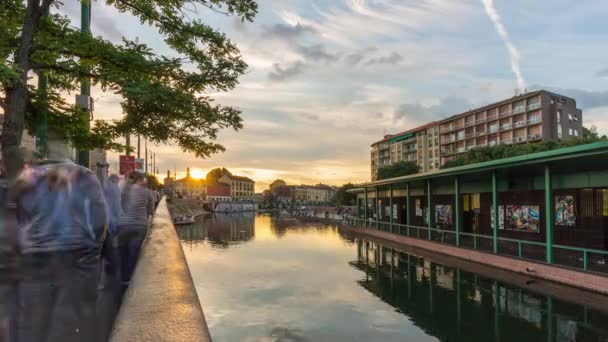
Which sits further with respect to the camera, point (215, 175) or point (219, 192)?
point (215, 175)

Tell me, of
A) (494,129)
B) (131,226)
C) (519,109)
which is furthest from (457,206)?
(494,129)

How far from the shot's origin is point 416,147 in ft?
298

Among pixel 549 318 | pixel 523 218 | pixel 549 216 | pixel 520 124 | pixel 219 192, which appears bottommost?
pixel 549 318

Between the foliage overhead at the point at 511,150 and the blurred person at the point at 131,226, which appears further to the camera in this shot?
the foliage overhead at the point at 511,150

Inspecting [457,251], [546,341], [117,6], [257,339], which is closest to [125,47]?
[117,6]

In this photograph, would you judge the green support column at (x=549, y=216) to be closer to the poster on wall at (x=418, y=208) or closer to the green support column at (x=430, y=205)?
the green support column at (x=430, y=205)

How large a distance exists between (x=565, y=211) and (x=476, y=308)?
621 cm

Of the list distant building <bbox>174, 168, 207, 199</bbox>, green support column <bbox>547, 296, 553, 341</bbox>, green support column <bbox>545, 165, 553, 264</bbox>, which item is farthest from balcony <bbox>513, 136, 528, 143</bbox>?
distant building <bbox>174, 168, 207, 199</bbox>

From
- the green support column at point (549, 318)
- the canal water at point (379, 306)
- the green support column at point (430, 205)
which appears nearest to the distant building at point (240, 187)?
the green support column at point (430, 205)

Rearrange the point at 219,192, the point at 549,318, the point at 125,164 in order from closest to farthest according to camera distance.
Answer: the point at 549,318
the point at 125,164
the point at 219,192

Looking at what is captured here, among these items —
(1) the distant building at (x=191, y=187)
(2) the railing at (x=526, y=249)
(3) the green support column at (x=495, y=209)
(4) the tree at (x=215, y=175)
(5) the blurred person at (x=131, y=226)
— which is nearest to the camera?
(5) the blurred person at (x=131, y=226)

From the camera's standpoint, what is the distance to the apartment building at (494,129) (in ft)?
208

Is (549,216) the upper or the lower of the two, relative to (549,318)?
upper

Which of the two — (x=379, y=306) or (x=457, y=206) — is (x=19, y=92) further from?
(x=457, y=206)
